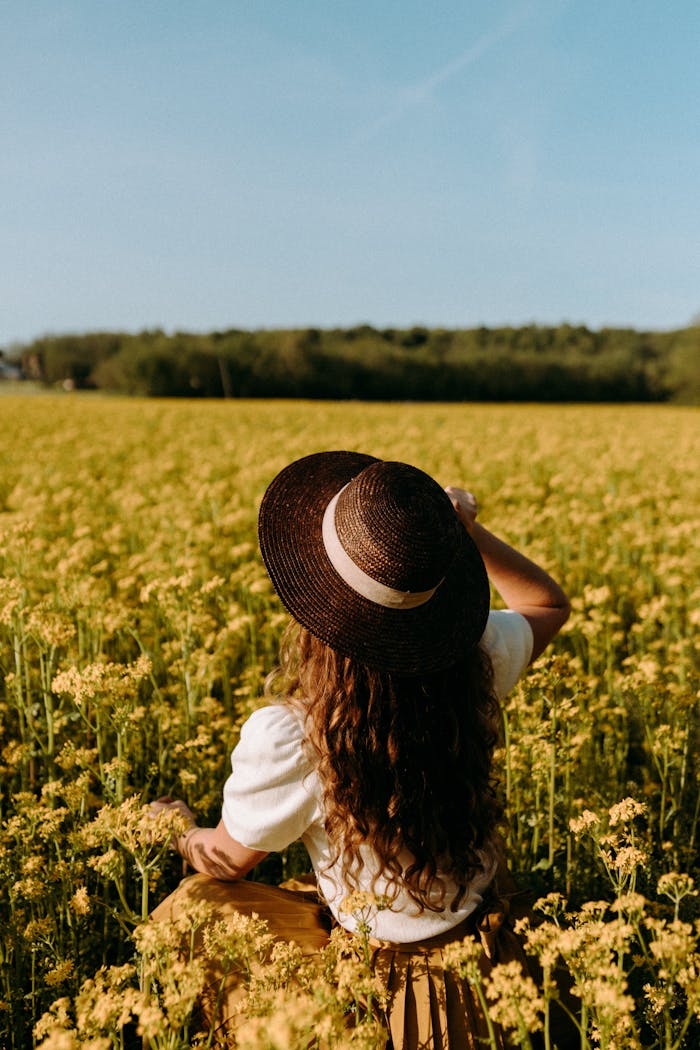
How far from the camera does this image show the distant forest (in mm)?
51688

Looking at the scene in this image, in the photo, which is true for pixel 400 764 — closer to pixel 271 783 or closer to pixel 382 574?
pixel 271 783

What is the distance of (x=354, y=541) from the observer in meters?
1.65

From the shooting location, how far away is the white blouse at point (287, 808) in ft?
5.95

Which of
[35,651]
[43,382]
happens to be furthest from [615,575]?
[43,382]

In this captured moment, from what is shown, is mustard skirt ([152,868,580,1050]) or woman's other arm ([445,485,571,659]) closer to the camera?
mustard skirt ([152,868,580,1050])

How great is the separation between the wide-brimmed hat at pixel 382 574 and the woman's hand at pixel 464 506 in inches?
17.6

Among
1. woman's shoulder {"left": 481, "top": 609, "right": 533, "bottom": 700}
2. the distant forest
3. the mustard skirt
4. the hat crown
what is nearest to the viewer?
the hat crown

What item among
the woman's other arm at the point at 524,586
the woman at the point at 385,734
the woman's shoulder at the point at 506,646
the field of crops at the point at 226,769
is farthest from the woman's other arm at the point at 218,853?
→ the woman's other arm at the point at 524,586

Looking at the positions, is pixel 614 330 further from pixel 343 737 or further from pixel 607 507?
pixel 343 737

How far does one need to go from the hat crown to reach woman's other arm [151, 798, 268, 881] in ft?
2.71

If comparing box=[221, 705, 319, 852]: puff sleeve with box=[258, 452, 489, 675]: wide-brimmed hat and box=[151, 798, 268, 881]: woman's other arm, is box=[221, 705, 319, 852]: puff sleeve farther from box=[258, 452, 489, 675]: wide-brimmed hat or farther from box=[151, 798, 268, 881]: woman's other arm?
box=[258, 452, 489, 675]: wide-brimmed hat

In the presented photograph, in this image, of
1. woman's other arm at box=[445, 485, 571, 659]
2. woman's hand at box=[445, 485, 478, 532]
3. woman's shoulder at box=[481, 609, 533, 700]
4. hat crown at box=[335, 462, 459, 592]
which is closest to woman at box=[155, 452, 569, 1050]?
hat crown at box=[335, 462, 459, 592]

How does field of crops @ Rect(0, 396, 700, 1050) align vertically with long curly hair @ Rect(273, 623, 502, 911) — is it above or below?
below

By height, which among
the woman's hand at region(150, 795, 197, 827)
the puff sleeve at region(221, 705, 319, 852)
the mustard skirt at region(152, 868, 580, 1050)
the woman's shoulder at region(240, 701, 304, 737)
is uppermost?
the woman's shoulder at region(240, 701, 304, 737)
